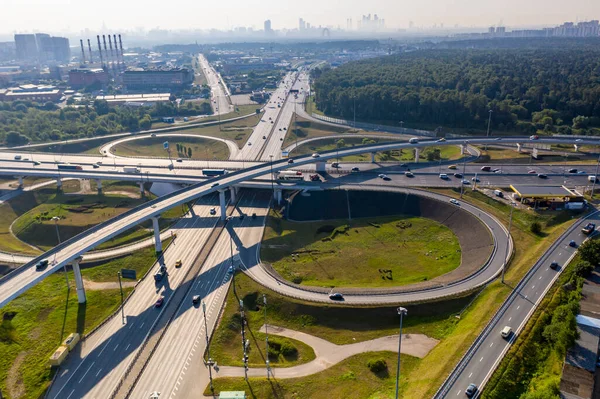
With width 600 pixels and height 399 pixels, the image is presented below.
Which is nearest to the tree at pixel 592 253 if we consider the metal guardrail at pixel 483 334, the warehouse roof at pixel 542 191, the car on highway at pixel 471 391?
the metal guardrail at pixel 483 334

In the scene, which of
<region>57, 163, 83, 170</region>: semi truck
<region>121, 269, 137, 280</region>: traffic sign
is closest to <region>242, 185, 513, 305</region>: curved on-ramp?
<region>121, 269, 137, 280</region>: traffic sign

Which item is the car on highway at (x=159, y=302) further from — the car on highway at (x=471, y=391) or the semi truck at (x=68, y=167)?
the semi truck at (x=68, y=167)

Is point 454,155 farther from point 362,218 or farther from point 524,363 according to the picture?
point 524,363

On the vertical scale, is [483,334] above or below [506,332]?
below

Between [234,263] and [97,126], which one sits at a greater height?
[97,126]

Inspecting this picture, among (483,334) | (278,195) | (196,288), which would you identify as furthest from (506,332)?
(278,195)

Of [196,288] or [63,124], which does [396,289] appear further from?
[63,124]

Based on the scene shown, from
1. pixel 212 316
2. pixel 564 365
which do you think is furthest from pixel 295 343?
pixel 564 365
